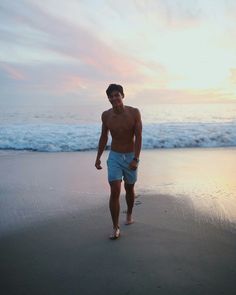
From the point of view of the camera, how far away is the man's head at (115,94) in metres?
4.36

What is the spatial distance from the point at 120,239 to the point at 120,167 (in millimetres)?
841

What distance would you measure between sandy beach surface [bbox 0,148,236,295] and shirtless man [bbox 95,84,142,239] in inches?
19.3

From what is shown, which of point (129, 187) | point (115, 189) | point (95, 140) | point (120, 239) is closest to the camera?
point (120, 239)

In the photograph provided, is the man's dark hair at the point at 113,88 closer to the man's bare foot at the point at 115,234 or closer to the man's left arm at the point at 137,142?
Answer: the man's left arm at the point at 137,142

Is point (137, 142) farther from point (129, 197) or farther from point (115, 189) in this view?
point (129, 197)

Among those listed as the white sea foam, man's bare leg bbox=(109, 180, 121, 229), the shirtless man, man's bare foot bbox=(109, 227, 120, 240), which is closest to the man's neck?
the shirtless man

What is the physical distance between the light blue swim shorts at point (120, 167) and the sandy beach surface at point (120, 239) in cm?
66

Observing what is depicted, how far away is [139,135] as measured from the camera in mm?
4500

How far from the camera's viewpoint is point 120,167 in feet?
14.8

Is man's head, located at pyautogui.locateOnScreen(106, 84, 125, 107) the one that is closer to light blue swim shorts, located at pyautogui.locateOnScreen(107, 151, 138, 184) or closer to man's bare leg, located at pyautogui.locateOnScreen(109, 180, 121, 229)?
light blue swim shorts, located at pyautogui.locateOnScreen(107, 151, 138, 184)

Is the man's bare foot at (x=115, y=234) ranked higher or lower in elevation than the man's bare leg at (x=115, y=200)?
lower

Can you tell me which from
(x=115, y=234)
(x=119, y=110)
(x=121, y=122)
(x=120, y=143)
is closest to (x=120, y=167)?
(x=120, y=143)

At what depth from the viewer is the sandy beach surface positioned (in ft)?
10.6

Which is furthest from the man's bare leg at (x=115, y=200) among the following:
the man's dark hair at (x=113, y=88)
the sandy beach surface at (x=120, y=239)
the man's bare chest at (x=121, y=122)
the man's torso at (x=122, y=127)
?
the man's dark hair at (x=113, y=88)
